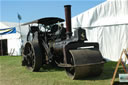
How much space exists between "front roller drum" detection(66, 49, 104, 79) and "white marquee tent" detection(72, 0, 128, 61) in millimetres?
4054

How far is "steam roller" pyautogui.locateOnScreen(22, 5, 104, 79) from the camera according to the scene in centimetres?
532

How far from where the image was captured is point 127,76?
4.20 meters

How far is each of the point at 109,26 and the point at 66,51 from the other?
483 cm

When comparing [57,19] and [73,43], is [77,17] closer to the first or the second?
[57,19]

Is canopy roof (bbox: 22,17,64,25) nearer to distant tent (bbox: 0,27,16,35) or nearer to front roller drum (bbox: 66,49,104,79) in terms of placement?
front roller drum (bbox: 66,49,104,79)

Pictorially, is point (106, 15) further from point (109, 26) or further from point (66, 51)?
point (66, 51)

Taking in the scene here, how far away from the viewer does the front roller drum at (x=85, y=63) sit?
5191mm

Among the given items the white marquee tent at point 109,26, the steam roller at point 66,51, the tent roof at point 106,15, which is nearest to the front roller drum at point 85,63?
the steam roller at point 66,51

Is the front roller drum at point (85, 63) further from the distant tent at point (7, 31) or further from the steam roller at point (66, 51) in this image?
the distant tent at point (7, 31)

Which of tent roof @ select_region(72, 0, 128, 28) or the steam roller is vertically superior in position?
tent roof @ select_region(72, 0, 128, 28)

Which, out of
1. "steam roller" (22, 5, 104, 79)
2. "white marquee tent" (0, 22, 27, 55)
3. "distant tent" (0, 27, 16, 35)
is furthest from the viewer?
"white marquee tent" (0, 22, 27, 55)

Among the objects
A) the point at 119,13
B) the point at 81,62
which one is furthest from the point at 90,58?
the point at 119,13

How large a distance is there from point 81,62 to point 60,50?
4.11ft

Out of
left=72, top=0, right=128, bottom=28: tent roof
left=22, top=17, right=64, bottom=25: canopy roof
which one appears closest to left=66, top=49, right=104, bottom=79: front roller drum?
left=22, top=17, right=64, bottom=25: canopy roof
